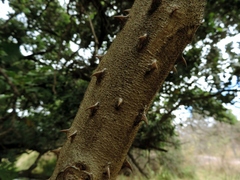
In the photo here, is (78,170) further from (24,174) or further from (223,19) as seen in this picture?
(24,174)

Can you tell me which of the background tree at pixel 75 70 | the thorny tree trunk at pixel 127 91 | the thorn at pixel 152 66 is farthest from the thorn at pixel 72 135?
the background tree at pixel 75 70

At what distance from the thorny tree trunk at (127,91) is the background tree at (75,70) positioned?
83cm

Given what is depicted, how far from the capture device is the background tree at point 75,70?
131cm

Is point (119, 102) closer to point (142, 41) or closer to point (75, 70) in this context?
point (142, 41)

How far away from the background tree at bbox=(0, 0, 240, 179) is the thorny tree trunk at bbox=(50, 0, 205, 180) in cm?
83

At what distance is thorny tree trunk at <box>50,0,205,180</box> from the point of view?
402 millimetres

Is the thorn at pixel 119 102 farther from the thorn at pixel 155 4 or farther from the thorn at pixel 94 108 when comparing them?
the thorn at pixel 155 4

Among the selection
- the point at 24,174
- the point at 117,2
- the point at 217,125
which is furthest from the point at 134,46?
the point at 217,125

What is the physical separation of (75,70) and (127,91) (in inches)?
44.0

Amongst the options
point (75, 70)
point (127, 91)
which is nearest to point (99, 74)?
point (127, 91)

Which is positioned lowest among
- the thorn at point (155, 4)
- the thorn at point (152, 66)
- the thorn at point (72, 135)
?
the thorn at point (72, 135)

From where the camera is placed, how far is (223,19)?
146 cm

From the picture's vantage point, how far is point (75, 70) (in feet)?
4.88

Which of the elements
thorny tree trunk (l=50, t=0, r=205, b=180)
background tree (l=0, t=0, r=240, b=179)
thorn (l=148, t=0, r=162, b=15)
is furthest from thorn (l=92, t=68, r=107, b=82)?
background tree (l=0, t=0, r=240, b=179)
